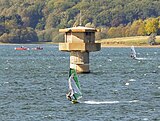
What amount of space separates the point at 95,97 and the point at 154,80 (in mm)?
25559

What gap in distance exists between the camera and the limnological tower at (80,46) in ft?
328

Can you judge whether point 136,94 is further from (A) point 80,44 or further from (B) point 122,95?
(A) point 80,44

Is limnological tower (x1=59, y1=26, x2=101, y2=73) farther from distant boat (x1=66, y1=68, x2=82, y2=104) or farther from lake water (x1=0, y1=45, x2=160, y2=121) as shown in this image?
distant boat (x1=66, y1=68, x2=82, y2=104)

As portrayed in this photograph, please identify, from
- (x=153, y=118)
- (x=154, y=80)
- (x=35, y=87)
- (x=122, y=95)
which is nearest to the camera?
(x=153, y=118)

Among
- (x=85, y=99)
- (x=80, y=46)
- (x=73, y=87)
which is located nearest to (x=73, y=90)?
(x=73, y=87)

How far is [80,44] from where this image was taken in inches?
3957

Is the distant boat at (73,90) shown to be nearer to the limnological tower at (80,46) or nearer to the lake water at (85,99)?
→ the lake water at (85,99)

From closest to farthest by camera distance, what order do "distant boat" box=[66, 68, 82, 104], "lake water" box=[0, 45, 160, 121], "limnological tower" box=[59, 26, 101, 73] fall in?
1. "lake water" box=[0, 45, 160, 121]
2. "distant boat" box=[66, 68, 82, 104]
3. "limnological tower" box=[59, 26, 101, 73]

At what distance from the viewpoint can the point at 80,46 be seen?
3957 inches

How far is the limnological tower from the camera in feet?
328

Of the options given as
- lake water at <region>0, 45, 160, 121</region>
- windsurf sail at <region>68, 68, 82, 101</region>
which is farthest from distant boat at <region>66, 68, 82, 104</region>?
lake water at <region>0, 45, 160, 121</region>

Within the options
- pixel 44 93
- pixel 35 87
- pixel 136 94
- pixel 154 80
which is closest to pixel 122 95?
pixel 136 94

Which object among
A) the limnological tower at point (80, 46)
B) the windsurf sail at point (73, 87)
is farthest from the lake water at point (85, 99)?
the limnological tower at point (80, 46)

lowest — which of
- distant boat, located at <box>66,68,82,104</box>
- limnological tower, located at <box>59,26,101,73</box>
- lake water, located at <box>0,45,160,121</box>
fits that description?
lake water, located at <box>0,45,160,121</box>
